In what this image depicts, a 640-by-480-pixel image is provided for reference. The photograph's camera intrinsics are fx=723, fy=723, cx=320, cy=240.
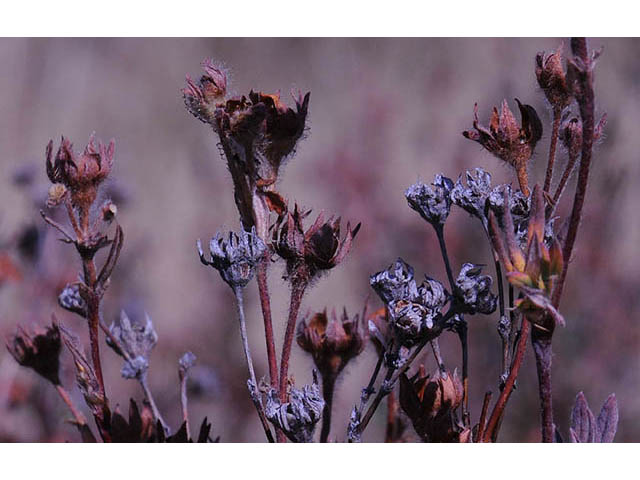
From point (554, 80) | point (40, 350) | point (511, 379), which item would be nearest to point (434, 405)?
point (511, 379)

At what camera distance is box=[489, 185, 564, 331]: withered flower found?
0.54 m

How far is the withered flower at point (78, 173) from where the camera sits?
0.67m

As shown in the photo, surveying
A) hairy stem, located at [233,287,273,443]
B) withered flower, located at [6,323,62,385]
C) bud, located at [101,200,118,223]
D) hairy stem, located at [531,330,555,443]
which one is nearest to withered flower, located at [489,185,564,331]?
hairy stem, located at [531,330,555,443]

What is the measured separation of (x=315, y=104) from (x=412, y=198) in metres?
2.20

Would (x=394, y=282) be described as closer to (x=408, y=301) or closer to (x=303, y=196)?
(x=408, y=301)

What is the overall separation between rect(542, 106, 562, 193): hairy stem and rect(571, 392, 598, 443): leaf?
201 mm

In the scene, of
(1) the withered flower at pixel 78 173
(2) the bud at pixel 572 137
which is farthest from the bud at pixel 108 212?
(2) the bud at pixel 572 137

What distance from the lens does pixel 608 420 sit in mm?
669

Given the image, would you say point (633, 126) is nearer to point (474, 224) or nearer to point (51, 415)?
point (474, 224)

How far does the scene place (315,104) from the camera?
9.32 ft

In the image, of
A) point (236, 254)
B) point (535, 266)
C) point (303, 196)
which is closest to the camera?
point (535, 266)

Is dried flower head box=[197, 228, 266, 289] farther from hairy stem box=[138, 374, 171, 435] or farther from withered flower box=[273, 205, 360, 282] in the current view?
hairy stem box=[138, 374, 171, 435]

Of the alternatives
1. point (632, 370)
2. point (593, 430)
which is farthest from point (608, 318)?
point (593, 430)

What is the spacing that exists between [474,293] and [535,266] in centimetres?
7
